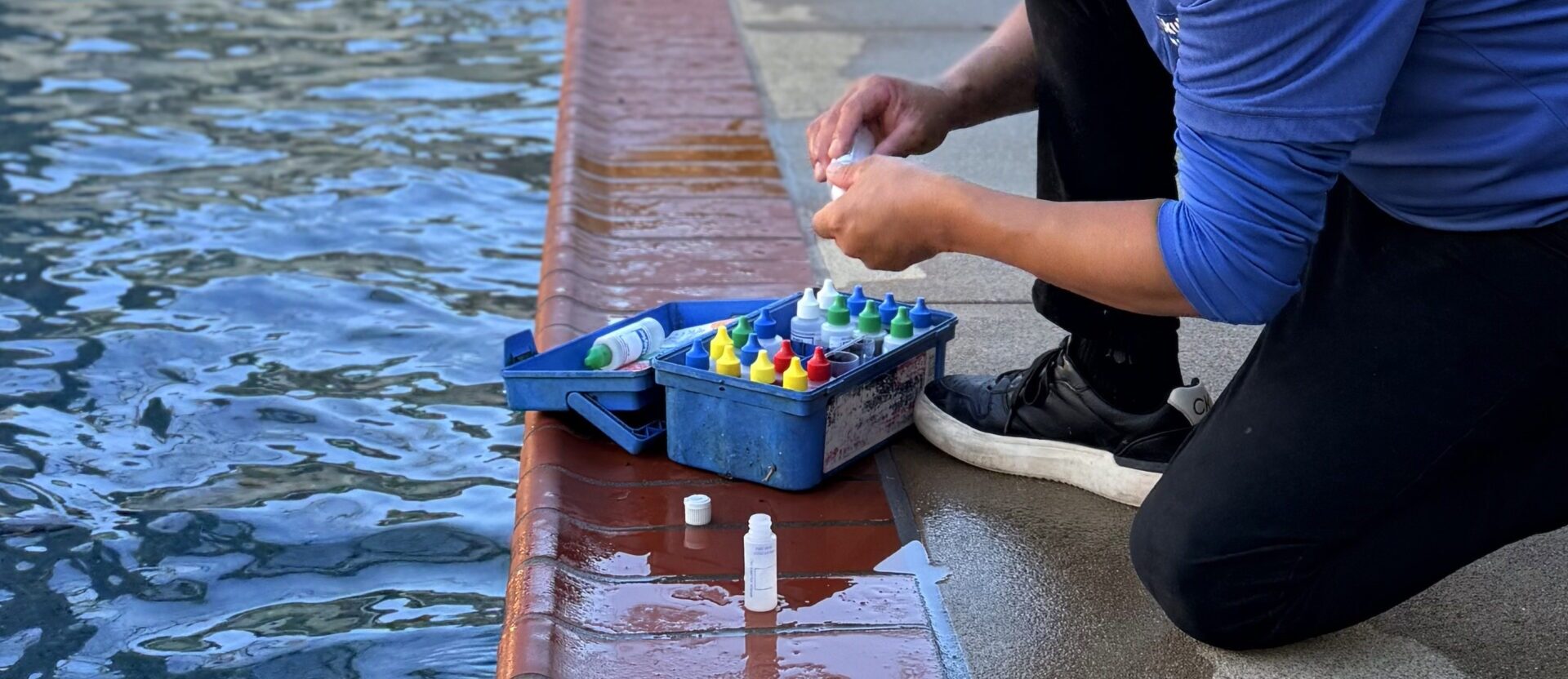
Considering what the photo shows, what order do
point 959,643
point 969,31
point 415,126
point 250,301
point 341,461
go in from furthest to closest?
1. point 969,31
2. point 415,126
3. point 250,301
4. point 341,461
5. point 959,643

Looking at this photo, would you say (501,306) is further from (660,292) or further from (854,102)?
(854,102)

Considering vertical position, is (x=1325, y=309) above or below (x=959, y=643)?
above

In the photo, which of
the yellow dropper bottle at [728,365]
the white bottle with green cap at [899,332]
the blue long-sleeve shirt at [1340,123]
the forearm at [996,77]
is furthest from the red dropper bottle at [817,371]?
the blue long-sleeve shirt at [1340,123]

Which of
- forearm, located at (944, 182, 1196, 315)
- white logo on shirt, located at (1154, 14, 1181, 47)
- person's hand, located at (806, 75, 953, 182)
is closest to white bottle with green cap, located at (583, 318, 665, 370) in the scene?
person's hand, located at (806, 75, 953, 182)

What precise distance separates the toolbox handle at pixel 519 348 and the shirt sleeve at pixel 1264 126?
132cm

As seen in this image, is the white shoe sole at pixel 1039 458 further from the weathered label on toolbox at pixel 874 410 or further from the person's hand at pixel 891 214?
the person's hand at pixel 891 214

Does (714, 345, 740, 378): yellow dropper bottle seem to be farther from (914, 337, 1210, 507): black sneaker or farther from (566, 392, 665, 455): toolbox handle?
(914, 337, 1210, 507): black sneaker

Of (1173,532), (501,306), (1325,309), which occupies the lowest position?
(501,306)

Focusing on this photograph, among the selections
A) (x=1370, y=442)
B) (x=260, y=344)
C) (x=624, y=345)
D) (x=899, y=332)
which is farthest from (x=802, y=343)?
(x=260, y=344)

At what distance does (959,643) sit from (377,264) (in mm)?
2644

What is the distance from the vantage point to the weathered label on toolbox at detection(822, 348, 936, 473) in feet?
8.95

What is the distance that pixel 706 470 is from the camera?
280cm

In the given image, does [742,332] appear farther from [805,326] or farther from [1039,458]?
[1039,458]

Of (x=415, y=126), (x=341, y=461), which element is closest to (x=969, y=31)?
(x=415, y=126)
